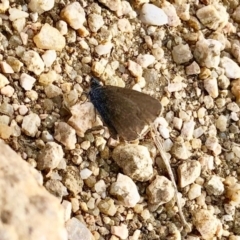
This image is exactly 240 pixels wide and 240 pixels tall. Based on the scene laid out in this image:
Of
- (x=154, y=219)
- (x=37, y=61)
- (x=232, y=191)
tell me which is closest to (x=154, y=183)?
(x=154, y=219)

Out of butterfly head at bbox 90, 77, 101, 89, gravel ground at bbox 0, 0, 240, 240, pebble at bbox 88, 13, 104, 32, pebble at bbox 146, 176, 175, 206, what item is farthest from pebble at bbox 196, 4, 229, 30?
pebble at bbox 146, 176, 175, 206

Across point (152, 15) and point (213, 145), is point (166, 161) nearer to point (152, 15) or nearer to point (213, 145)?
point (213, 145)

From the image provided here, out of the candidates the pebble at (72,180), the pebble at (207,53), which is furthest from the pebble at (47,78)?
the pebble at (207,53)

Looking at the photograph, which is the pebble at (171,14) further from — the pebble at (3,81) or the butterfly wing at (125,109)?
the pebble at (3,81)

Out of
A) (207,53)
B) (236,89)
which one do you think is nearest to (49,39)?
(207,53)

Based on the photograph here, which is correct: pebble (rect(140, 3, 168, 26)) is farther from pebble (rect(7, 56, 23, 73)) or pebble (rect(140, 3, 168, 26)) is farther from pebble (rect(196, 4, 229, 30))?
pebble (rect(7, 56, 23, 73))

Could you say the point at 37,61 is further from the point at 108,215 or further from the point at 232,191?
the point at 232,191
